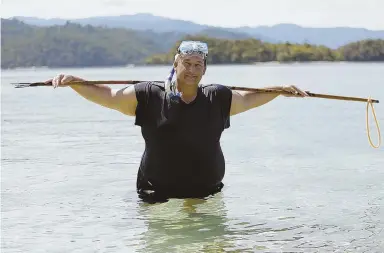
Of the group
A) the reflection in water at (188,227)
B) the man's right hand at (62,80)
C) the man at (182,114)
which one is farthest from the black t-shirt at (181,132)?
the man's right hand at (62,80)

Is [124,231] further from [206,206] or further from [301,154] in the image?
[301,154]

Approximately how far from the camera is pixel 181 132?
7.05 metres

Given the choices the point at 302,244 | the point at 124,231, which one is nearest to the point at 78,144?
the point at 124,231

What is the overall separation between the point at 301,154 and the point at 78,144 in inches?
195

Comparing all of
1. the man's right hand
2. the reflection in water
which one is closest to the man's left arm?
the reflection in water

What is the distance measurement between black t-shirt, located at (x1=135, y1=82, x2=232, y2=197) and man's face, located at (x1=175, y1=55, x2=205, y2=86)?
246 millimetres

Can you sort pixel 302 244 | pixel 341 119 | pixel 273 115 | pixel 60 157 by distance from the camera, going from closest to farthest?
pixel 302 244 → pixel 60 157 → pixel 341 119 → pixel 273 115

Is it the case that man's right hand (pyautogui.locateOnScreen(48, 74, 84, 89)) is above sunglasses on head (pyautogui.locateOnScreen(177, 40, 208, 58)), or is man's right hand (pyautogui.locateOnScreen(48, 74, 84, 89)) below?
below

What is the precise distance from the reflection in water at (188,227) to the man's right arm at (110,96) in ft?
3.94

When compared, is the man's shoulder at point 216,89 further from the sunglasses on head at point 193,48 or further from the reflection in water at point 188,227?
the reflection in water at point 188,227

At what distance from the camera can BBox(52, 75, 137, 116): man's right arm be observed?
6.91m

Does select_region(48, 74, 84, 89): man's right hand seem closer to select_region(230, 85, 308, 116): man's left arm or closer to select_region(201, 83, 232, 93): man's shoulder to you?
select_region(201, 83, 232, 93): man's shoulder

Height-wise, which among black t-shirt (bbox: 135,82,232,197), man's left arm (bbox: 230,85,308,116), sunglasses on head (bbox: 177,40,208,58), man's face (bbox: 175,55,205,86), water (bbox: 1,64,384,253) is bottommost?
water (bbox: 1,64,384,253)

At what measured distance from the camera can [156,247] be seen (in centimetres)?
648
